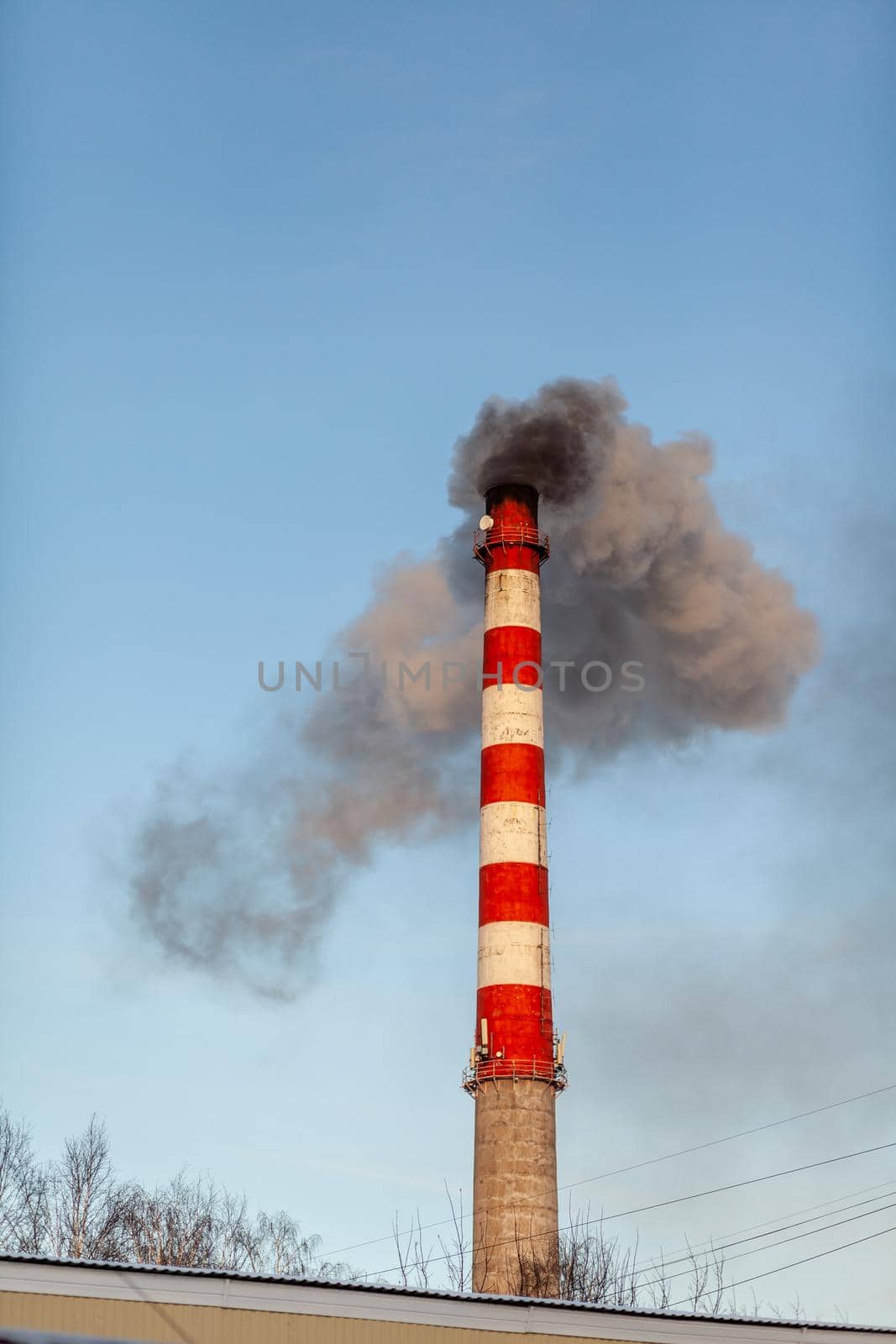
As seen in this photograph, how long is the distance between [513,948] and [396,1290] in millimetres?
14591

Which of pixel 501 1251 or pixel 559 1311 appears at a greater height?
pixel 501 1251

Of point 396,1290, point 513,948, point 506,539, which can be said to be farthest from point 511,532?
point 396,1290

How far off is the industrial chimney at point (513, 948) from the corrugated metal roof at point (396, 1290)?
35.7 ft

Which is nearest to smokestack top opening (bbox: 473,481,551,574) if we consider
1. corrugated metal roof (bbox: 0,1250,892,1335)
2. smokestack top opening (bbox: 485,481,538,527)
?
smokestack top opening (bbox: 485,481,538,527)

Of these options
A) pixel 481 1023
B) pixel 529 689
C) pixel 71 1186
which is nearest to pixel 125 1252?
pixel 71 1186

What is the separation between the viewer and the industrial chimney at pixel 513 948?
30109mm

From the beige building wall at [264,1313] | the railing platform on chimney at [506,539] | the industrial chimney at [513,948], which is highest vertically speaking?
the railing platform on chimney at [506,539]

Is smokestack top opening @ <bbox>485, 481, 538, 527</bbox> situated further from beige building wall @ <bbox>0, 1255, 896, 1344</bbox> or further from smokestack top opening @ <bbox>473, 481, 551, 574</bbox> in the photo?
beige building wall @ <bbox>0, 1255, 896, 1344</bbox>

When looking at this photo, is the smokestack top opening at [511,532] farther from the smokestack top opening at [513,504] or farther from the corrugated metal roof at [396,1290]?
the corrugated metal roof at [396,1290]

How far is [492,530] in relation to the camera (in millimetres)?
35344

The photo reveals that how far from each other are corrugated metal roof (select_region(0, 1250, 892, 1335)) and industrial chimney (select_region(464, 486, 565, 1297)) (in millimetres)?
10871

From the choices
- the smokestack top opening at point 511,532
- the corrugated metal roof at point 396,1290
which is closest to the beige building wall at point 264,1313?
the corrugated metal roof at point 396,1290

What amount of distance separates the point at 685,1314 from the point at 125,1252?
81.2 ft

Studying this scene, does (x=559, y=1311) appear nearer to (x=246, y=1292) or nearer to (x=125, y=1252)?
(x=246, y=1292)
